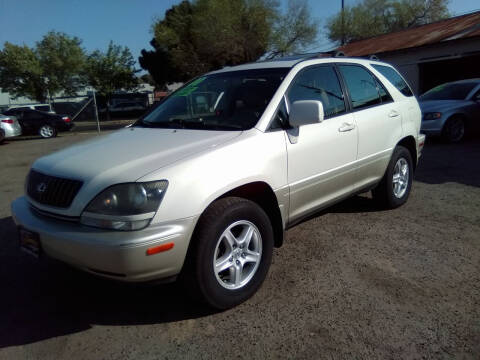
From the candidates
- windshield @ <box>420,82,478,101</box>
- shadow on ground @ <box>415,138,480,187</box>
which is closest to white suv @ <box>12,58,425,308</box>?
shadow on ground @ <box>415,138,480,187</box>

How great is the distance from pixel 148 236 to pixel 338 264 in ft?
5.97

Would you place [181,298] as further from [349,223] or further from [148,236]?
[349,223]

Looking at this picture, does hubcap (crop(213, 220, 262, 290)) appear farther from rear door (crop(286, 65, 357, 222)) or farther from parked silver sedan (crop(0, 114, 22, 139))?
parked silver sedan (crop(0, 114, 22, 139))

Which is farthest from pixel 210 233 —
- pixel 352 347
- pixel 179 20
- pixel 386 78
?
pixel 179 20

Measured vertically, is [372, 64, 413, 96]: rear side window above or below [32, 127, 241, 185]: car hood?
above

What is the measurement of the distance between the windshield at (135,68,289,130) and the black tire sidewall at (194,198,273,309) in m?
0.68

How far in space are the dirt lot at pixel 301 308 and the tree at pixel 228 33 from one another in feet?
71.4

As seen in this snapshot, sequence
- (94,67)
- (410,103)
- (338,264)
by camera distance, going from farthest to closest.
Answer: (94,67) < (410,103) < (338,264)

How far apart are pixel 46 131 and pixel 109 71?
16.3m

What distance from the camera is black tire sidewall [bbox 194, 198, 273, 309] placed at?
8.16 ft

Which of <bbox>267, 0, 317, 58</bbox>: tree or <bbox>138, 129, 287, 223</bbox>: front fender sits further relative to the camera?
<bbox>267, 0, 317, 58</bbox>: tree

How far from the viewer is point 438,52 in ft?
52.7

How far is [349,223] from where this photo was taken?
14.2 feet

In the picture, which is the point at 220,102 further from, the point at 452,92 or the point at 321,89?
the point at 452,92
